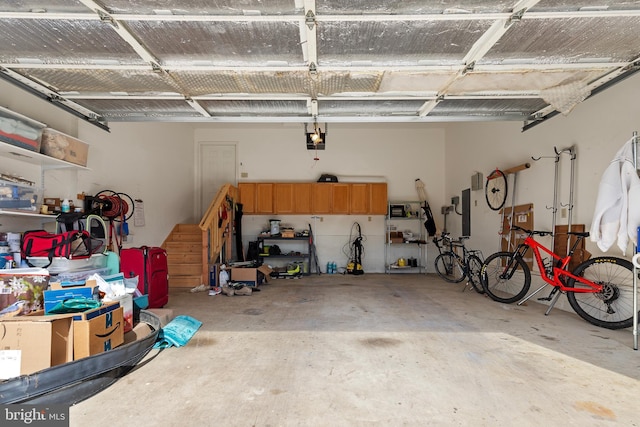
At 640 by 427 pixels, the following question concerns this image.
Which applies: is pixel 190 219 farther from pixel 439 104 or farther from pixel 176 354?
pixel 439 104

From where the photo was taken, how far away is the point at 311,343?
3.06 meters

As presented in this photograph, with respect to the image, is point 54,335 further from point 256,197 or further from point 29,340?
point 256,197

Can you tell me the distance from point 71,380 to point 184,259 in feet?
14.5

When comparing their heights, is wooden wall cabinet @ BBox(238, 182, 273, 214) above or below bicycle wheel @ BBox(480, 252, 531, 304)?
above

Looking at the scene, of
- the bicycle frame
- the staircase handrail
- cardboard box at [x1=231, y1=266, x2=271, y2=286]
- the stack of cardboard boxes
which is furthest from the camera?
cardboard box at [x1=231, y1=266, x2=271, y2=286]

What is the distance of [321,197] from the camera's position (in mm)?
8086

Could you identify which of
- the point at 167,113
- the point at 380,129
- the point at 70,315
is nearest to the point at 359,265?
the point at 380,129

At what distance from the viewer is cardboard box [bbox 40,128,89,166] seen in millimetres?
3453

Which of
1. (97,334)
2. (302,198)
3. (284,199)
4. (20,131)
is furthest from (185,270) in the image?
(97,334)

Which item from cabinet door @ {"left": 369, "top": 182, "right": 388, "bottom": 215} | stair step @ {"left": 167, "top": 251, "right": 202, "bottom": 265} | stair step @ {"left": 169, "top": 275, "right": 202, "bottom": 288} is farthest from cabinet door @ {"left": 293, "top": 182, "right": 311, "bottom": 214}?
stair step @ {"left": 169, "top": 275, "right": 202, "bottom": 288}

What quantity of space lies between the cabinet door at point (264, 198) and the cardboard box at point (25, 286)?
5.29m

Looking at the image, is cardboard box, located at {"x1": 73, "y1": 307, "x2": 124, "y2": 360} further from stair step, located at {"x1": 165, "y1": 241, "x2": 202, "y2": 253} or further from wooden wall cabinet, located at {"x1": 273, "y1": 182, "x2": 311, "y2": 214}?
wooden wall cabinet, located at {"x1": 273, "y1": 182, "x2": 311, "y2": 214}

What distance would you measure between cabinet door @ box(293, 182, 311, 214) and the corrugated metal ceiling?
4.44 metres

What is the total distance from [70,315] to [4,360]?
429 millimetres
